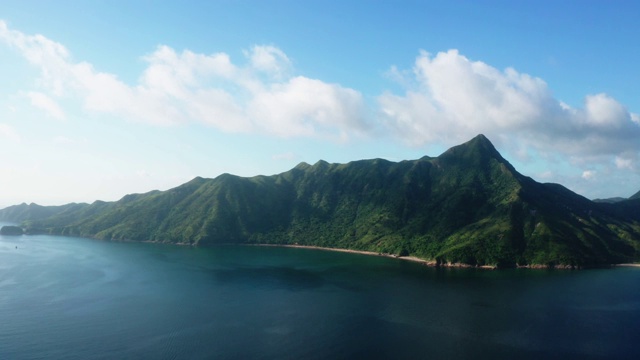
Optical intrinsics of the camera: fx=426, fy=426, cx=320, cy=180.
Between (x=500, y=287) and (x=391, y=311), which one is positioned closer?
(x=391, y=311)

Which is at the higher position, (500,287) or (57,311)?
(500,287)

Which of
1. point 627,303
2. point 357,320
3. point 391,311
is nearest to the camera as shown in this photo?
point 357,320

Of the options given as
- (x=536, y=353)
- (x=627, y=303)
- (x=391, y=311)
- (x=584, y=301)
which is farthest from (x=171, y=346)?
(x=627, y=303)

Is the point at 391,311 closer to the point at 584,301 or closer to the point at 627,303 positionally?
the point at 584,301

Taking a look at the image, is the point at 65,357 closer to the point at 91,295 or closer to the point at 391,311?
the point at 91,295

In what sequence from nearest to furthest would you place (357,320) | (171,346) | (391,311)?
(171,346)
(357,320)
(391,311)

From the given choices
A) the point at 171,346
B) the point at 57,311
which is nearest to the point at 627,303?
the point at 171,346
